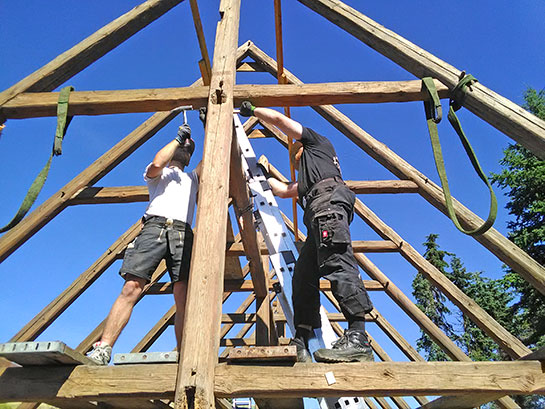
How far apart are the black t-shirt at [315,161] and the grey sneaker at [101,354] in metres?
1.51

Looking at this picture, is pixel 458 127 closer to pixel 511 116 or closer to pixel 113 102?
pixel 511 116

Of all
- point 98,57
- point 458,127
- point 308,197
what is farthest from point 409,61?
point 98,57

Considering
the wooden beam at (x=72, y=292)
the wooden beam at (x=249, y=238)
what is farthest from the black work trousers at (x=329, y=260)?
the wooden beam at (x=72, y=292)

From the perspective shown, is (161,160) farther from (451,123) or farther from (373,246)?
(373,246)

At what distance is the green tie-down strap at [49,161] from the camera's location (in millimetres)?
2443

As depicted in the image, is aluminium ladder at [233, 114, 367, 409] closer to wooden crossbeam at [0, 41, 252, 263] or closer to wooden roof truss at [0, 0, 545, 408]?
wooden roof truss at [0, 0, 545, 408]

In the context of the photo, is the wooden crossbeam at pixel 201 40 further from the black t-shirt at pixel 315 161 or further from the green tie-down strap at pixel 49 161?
the black t-shirt at pixel 315 161

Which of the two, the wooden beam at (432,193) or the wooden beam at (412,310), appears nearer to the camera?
the wooden beam at (432,193)

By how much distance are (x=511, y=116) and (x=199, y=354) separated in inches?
82.8

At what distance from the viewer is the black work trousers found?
2266mm

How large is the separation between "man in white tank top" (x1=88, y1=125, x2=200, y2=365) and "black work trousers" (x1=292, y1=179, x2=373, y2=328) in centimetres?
80

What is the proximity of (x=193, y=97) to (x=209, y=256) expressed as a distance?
1.20 metres

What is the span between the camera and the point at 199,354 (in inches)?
69.4

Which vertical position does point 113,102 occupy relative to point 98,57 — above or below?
below
